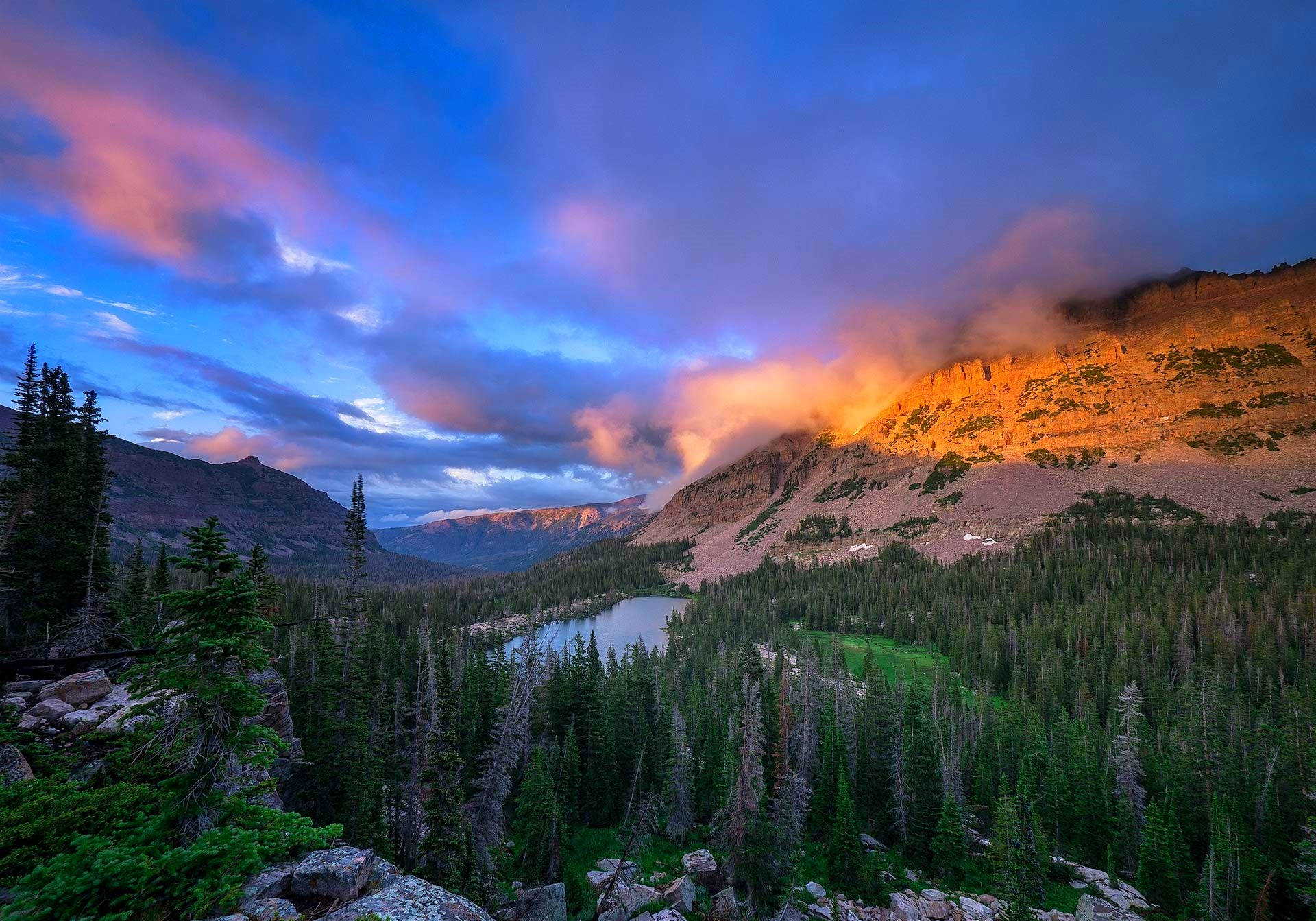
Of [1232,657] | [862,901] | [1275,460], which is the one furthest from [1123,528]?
[862,901]

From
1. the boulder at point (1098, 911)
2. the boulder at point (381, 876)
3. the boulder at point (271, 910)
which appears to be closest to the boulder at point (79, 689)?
the boulder at point (271, 910)

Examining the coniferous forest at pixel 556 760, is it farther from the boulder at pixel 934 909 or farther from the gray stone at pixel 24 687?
the boulder at pixel 934 909

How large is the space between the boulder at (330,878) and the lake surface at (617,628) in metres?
126

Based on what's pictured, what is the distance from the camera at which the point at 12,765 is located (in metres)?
11.1

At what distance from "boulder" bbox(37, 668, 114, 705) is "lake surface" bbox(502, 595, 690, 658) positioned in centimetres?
11984

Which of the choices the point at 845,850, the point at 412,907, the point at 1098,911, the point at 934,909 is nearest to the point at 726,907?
the point at 845,850

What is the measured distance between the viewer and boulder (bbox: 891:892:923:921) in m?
30.5

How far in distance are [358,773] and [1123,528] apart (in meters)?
201

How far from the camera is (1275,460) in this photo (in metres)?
174

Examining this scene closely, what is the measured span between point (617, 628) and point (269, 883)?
543 feet

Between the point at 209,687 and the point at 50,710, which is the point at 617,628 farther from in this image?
the point at 209,687

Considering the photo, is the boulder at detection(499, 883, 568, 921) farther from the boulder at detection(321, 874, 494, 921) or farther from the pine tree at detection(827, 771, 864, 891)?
the pine tree at detection(827, 771, 864, 891)

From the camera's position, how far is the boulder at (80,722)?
48.1ft

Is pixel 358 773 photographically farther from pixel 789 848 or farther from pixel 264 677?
pixel 789 848
